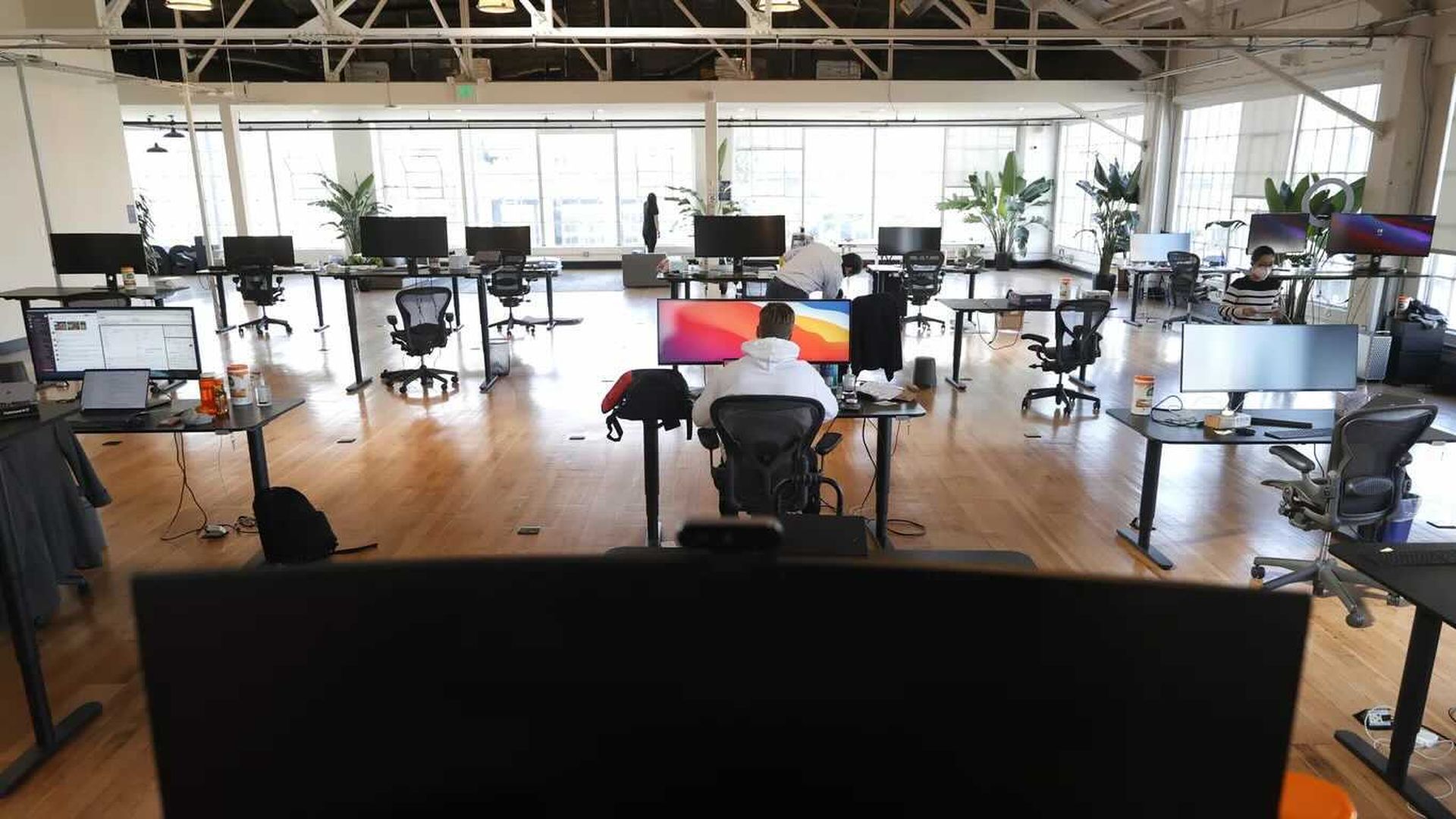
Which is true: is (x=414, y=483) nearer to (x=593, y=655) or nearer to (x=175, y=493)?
(x=175, y=493)

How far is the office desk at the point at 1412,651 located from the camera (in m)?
2.50

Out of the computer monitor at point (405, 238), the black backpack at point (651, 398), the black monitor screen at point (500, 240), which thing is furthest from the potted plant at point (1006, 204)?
the black backpack at point (651, 398)

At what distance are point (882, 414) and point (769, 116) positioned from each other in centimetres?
1396

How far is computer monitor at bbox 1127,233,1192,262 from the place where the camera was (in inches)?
449

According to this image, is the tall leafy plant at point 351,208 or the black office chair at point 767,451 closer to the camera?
the black office chair at point 767,451

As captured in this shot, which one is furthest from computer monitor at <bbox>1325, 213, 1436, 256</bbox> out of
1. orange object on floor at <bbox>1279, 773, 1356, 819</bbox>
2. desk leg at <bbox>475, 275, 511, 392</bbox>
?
desk leg at <bbox>475, 275, 511, 392</bbox>

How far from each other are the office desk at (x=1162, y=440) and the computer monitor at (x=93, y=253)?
9.74 metres

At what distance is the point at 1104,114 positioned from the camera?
49.0 feet

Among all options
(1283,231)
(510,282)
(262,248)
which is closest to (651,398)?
(510,282)

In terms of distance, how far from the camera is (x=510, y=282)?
10.1 metres

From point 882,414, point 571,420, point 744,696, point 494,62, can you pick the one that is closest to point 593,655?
point 744,696

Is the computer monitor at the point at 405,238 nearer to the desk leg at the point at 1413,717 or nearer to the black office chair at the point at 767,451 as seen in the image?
the black office chair at the point at 767,451

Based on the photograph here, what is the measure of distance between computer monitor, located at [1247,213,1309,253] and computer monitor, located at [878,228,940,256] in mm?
3358

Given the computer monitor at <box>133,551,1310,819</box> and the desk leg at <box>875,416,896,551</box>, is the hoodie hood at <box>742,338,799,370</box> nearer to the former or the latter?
the desk leg at <box>875,416,896,551</box>
